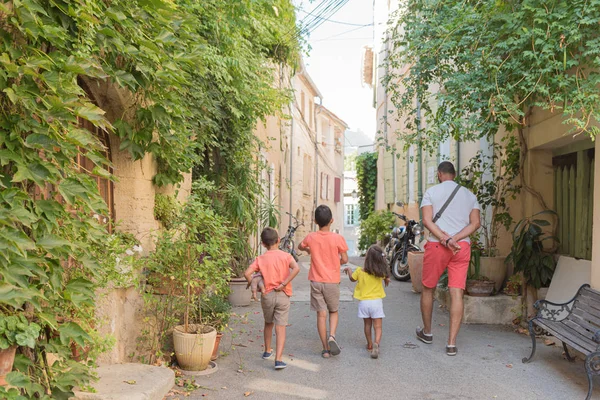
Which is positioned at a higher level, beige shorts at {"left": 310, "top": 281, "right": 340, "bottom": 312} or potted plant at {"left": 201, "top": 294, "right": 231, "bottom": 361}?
beige shorts at {"left": 310, "top": 281, "right": 340, "bottom": 312}

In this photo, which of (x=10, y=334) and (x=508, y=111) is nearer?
(x=10, y=334)

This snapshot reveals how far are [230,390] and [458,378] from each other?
6.14ft

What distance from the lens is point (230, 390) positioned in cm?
425

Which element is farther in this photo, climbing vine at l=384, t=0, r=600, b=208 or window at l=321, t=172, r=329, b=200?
window at l=321, t=172, r=329, b=200

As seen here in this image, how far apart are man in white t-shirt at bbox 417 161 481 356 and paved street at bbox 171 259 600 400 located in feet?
1.35

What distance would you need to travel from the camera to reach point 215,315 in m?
5.07

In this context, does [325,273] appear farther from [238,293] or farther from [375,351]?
[238,293]

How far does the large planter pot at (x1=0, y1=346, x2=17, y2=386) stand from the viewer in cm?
247

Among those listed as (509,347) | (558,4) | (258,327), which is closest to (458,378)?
(509,347)

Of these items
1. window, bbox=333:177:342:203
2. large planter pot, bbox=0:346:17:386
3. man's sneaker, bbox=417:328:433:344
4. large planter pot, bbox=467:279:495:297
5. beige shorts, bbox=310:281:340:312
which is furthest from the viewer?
window, bbox=333:177:342:203

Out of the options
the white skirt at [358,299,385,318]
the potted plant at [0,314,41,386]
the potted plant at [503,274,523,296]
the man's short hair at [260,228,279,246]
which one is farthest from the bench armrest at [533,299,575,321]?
the potted plant at [0,314,41,386]

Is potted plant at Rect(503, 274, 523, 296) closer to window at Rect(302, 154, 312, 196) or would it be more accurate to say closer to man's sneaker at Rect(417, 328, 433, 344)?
man's sneaker at Rect(417, 328, 433, 344)

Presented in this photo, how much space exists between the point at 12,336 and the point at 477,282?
541 centimetres

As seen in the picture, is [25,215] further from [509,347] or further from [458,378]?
[509,347]
